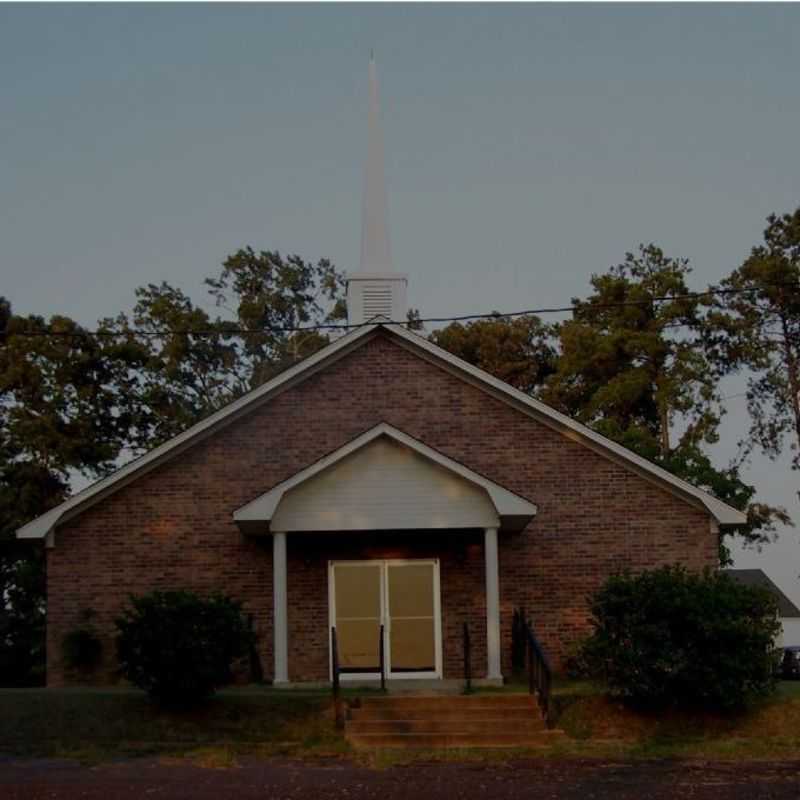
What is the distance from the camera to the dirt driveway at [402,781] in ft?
50.5

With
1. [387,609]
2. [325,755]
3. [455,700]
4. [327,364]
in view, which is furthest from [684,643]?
[327,364]

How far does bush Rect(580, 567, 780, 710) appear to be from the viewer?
787 inches

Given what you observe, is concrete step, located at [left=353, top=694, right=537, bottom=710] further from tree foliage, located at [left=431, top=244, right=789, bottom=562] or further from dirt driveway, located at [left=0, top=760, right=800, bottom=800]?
tree foliage, located at [left=431, top=244, right=789, bottom=562]

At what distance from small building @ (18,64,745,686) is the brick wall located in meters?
0.02

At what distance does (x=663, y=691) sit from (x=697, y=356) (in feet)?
99.2

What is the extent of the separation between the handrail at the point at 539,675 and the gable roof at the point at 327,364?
4613mm

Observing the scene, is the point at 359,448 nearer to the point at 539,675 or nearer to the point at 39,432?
the point at 539,675

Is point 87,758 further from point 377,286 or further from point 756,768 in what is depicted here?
point 377,286

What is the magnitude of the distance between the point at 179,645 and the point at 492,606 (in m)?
5.49

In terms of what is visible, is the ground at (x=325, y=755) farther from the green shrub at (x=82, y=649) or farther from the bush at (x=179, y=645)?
the green shrub at (x=82, y=649)

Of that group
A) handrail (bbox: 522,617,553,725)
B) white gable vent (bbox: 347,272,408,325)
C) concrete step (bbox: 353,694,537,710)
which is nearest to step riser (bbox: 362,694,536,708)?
concrete step (bbox: 353,694,537,710)

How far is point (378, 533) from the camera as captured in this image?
2545 centimetres

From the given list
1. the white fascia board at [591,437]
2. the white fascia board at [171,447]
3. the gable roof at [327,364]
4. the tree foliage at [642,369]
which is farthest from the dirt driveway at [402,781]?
the tree foliage at [642,369]

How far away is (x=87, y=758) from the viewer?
18.4 metres
